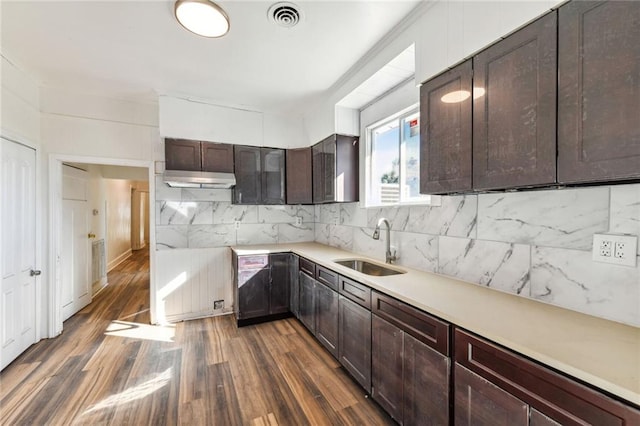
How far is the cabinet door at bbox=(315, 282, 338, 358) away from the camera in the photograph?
2281 millimetres

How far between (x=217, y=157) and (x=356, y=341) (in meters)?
2.62

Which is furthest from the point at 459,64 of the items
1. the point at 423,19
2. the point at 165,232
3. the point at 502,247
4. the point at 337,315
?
the point at 165,232

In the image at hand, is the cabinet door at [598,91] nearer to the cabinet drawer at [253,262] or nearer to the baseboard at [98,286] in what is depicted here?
the cabinet drawer at [253,262]

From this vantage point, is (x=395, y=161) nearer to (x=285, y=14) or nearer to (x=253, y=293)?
(x=285, y=14)

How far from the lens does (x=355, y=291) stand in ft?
6.49

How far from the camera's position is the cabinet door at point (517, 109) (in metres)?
1.13

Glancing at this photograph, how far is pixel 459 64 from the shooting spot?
5.01 feet

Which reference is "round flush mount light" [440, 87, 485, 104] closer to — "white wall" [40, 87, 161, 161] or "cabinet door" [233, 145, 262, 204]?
"cabinet door" [233, 145, 262, 204]

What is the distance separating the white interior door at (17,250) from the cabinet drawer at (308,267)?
8.58ft

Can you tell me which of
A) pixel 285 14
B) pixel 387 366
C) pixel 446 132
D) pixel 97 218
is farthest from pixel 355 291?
pixel 97 218

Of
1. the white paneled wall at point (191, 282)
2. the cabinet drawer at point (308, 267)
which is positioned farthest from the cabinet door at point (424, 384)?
the white paneled wall at point (191, 282)

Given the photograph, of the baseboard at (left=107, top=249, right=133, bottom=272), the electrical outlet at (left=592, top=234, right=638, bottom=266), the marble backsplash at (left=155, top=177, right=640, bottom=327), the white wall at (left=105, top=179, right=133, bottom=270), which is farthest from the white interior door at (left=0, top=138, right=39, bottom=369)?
the electrical outlet at (left=592, top=234, right=638, bottom=266)

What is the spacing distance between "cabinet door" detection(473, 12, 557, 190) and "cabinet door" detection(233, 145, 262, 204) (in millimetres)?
2674

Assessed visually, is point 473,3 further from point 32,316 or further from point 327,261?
point 32,316
